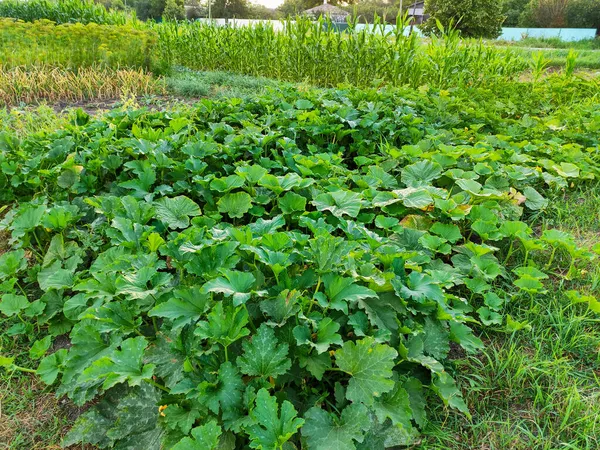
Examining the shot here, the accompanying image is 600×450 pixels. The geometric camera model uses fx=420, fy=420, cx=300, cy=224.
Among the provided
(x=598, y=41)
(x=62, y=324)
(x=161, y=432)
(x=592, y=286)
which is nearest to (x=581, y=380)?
(x=592, y=286)

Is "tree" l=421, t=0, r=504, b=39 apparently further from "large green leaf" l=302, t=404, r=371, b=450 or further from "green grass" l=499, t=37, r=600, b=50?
"large green leaf" l=302, t=404, r=371, b=450

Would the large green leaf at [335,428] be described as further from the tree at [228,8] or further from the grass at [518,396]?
the tree at [228,8]

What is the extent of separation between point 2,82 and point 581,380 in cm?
680

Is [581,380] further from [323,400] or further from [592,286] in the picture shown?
[323,400]

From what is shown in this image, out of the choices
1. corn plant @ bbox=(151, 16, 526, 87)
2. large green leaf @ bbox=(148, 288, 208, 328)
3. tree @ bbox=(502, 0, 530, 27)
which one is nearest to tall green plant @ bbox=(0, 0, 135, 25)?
corn plant @ bbox=(151, 16, 526, 87)

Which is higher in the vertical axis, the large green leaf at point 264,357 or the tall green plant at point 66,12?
the tall green plant at point 66,12

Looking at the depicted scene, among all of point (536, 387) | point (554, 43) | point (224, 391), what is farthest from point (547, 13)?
point (224, 391)

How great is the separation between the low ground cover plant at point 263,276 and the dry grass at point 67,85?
10.1ft

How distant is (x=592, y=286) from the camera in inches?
83.2

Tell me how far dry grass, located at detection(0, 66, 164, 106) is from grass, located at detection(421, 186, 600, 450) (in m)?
5.33

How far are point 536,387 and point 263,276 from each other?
45.5 inches

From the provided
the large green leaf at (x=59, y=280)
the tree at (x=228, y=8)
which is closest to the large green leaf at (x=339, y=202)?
the large green leaf at (x=59, y=280)

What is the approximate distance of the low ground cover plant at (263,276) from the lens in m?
1.35

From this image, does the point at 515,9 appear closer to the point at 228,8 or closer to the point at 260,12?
the point at 260,12
